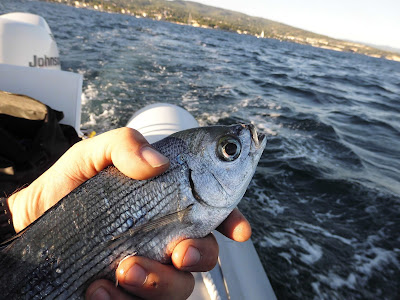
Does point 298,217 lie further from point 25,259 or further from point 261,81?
point 261,81

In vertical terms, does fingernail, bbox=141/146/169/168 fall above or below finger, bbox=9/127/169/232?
above

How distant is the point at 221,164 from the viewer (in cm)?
204

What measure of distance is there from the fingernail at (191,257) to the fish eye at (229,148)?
79cm

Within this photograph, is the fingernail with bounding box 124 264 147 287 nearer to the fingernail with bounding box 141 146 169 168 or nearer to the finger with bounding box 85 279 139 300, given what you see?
the finger with bounding box 85 279 139 300

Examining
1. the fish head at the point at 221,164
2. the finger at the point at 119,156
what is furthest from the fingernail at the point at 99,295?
the fish head at the point at 221,164

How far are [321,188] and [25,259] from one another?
7.31 metres

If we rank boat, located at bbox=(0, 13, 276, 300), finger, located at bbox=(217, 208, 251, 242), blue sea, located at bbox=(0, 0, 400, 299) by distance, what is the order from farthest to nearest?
blue sea, located at bbox=(0, 0, 400, 299) → boat, located at bbox=(0, 13, 276, 300) → finger, located at bbox=(217, 208, 251, 242)

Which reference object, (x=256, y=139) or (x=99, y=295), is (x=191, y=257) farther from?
(x=256, y=139)

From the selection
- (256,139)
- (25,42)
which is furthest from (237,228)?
(25,42)

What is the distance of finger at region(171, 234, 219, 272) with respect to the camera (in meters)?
2.04

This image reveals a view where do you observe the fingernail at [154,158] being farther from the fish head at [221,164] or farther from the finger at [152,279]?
the finger at [152,279]

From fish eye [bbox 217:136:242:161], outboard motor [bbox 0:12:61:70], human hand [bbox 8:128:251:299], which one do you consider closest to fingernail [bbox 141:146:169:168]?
human hand [bbox 8:128:251:299]

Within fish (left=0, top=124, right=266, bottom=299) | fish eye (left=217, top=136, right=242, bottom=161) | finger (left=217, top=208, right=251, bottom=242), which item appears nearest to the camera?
fish (left=0, top=124, right=266, bottom=299)

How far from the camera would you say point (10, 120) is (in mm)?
3641
